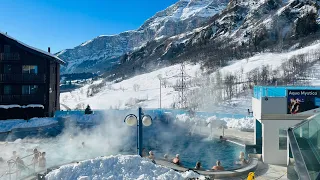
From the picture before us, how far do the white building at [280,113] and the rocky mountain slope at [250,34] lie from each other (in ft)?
216

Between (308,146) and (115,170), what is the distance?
5605 millimetres

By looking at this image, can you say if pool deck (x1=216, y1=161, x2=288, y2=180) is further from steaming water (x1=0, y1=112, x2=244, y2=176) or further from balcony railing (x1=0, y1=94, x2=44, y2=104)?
balcony railing (x1=0, y1=94, x2=44, y2=104)

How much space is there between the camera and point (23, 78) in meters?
33.6

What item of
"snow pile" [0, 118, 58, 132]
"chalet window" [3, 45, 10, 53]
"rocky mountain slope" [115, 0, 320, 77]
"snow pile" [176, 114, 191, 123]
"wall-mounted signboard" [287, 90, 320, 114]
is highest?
"rocky mountain slope" [115, 0, 320, 77]

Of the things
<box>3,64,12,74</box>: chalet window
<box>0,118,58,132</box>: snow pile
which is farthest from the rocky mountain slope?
<box>0,118,58,132</box>: snow pile

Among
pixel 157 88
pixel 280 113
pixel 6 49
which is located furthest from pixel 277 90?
pixel 157 88

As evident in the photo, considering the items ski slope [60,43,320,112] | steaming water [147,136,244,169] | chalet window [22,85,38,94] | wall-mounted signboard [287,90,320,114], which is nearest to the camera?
wall-mounted signboard [287,90,320,114]

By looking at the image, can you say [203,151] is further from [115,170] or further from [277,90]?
[115,170]

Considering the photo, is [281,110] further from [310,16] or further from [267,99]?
[310,16]

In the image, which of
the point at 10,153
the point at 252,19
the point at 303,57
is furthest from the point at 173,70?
the point at 10,153

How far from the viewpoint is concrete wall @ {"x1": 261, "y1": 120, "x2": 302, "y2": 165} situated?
14602mm

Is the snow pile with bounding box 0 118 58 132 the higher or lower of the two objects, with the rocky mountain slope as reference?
lower

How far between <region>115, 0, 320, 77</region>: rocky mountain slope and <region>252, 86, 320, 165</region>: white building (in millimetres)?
65921

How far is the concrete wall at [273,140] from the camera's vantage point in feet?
47.9
